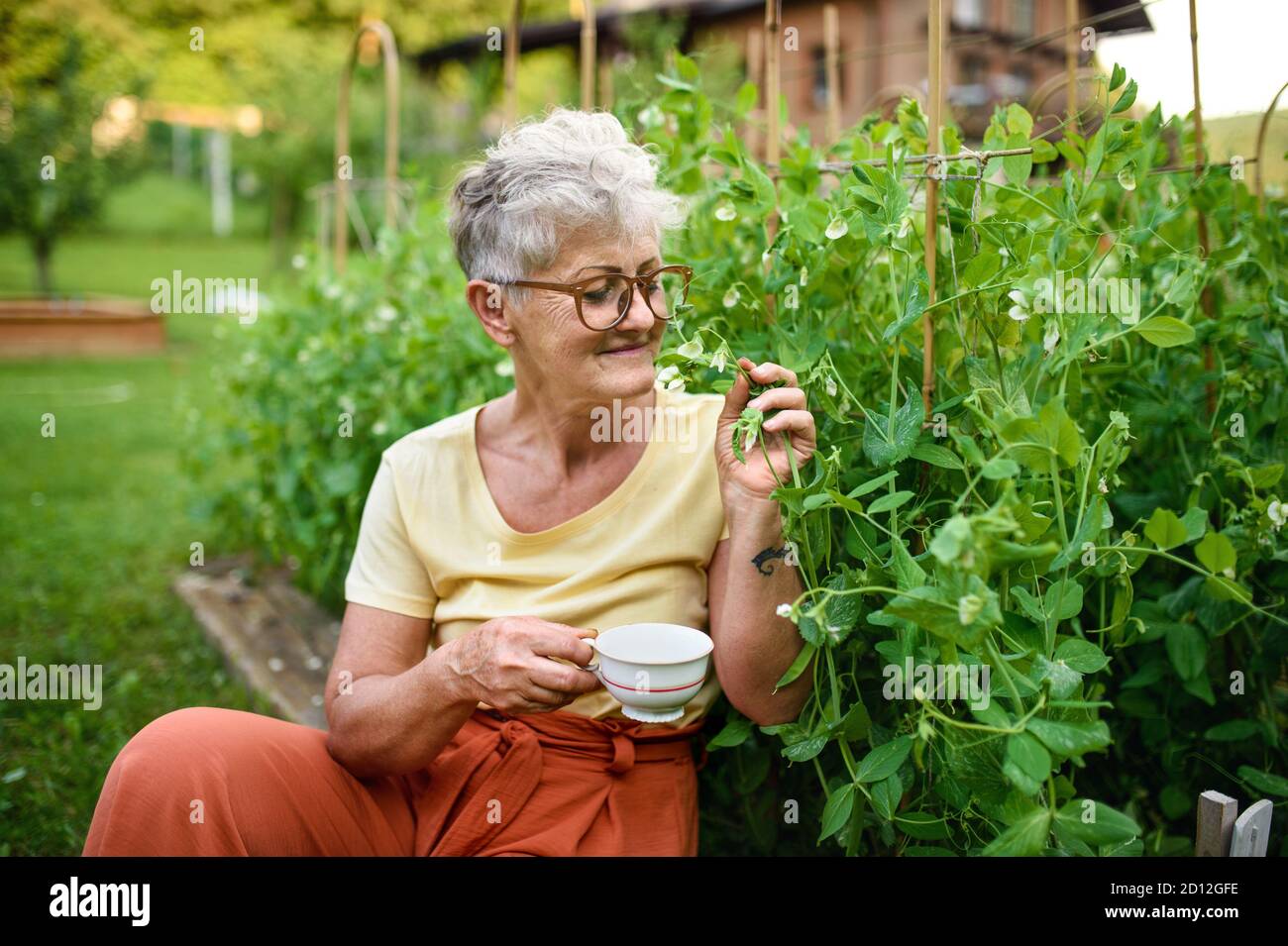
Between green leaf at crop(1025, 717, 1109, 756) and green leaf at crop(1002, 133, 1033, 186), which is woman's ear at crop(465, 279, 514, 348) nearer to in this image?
green leaf at crop(1002, 133, 1033, 186)

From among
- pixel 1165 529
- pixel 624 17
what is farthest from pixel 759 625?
pixel 624 17

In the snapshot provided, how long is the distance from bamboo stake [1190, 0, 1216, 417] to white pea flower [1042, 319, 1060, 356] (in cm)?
74

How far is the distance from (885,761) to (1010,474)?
0.49 m

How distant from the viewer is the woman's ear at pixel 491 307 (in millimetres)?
1777

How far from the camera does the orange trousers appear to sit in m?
1.49

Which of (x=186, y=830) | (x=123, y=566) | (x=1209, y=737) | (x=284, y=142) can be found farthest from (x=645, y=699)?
(x=284, y=142)

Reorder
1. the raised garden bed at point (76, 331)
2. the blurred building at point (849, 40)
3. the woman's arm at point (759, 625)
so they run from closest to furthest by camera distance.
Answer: the woman's arm at point (759, 625) → the raised garden bed at point (76, 331) → the blurred building at point (849, 40)

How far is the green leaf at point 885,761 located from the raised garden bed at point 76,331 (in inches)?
417

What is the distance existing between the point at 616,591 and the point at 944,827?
0.62 metres

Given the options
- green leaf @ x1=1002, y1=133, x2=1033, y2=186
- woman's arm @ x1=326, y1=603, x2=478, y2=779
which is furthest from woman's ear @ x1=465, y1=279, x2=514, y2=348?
green leaf @ x1=1002, y1=133, x2=1033, y2=186

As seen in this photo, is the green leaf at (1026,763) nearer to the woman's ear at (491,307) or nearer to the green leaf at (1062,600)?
the green leaf at (1062,600)

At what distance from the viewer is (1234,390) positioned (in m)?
1.85

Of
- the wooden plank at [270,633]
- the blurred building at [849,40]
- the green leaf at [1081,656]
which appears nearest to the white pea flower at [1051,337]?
the green leaf at [1081,656]

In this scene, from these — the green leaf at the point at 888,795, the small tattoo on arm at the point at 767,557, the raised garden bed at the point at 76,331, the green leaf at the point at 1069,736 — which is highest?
the raised garden bed at the point at 76,331
